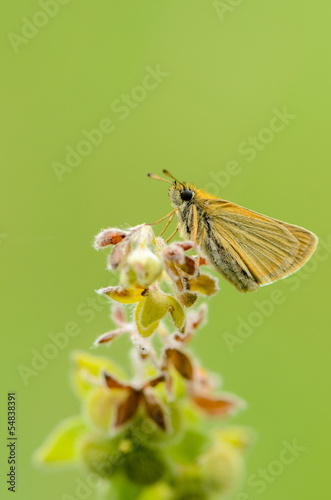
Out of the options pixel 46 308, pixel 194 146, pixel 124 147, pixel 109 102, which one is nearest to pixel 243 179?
pixel 194 146

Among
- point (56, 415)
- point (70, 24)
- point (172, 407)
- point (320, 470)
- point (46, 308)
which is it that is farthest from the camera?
point (70, 24)

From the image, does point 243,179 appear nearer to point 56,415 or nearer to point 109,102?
point 109,102
